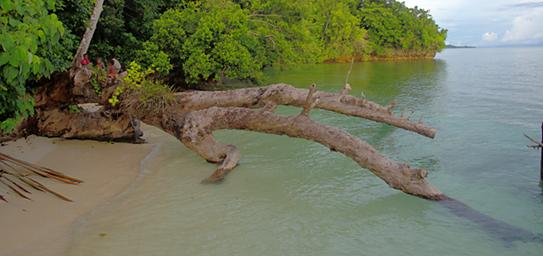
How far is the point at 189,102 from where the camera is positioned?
35.3 ft

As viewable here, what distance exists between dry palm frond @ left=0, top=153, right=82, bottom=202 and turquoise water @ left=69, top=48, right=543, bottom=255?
4.35 feet

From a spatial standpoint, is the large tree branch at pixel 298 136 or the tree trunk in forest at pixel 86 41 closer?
the large tree branch at pixel 298 136

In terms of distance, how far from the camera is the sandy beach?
6418 mm

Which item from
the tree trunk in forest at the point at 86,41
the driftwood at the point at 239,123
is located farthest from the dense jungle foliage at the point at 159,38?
the driftwood at the point at 239,123

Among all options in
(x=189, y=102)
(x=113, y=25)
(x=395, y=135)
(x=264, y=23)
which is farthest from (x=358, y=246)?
(x=264, y=23)

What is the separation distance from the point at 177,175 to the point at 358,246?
4.49 meters

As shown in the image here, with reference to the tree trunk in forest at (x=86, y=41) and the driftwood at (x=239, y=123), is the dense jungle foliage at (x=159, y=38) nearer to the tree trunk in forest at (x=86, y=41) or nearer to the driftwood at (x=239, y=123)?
the tree trunk in forest at (x=86, y=41)

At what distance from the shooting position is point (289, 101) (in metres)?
10.1

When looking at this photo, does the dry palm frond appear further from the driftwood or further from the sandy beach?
the driftwood

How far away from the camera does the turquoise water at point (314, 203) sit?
6793mm

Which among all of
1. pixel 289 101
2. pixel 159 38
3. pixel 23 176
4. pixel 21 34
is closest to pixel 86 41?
pixel 23 176

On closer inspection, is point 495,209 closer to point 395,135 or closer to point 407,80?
point 395,135

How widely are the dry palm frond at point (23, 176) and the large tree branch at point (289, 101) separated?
3.23 m

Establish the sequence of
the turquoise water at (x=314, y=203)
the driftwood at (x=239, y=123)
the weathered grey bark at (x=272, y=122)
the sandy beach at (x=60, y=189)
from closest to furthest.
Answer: the sandy beach at (x=60, y=189), the turquoise water at (x=314, y=203), the weathered grey bark at (x=272, y=122), the driftwood at (x=239, y=123)
